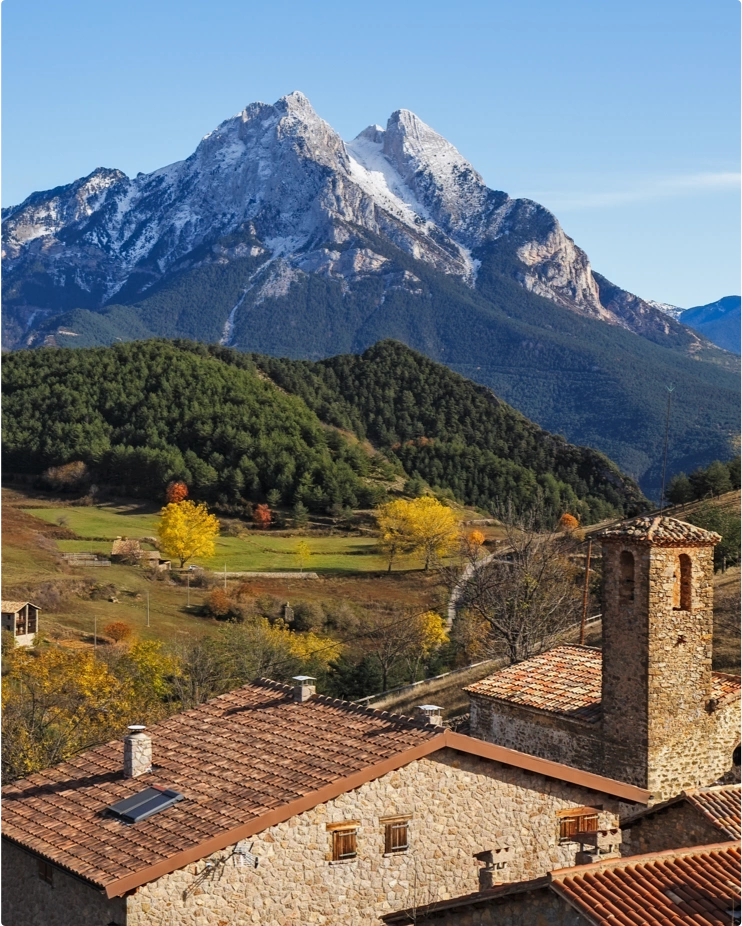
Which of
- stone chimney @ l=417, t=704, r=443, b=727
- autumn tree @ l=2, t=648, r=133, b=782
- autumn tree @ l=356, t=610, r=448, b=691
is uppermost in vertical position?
stone chimney @ l=417, t=704, r=443, b=727

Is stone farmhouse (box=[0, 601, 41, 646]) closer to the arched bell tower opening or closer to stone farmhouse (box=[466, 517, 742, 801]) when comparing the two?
stone farmhouse (box=[466, 517, 742, 801])

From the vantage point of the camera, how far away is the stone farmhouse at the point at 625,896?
9.95 metres

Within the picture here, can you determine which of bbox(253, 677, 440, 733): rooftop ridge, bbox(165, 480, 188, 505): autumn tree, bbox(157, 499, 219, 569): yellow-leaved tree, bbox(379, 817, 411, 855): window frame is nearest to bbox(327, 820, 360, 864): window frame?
bbox(379, 817, 411, 855): window frame

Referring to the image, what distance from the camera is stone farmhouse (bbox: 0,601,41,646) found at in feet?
126

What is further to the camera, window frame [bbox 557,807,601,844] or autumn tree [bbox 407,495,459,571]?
autumn tree [bbox 407,495,459,571]

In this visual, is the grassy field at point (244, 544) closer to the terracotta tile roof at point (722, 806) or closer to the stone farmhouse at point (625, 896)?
the terracotta tile roof at point (722, 806)

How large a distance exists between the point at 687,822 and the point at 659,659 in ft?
10.6

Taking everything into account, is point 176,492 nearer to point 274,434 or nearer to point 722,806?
point 274,434

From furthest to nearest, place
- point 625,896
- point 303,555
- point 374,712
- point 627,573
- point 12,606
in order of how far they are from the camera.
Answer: point 303,555, point 12,606, point 627,573, point 374,712, point 625,896

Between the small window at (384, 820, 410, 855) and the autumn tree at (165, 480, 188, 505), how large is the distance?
56172 millimetres

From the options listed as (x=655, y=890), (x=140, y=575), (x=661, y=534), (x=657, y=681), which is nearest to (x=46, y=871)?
(x=655, y=890)

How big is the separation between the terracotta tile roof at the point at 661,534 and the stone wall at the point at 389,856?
4.08 metres

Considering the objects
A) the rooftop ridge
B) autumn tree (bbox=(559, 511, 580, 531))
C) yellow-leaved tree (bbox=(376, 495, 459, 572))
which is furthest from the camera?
autumn tree (bbox=(559, 511, 580, 531))

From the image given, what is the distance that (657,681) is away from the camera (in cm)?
1700
